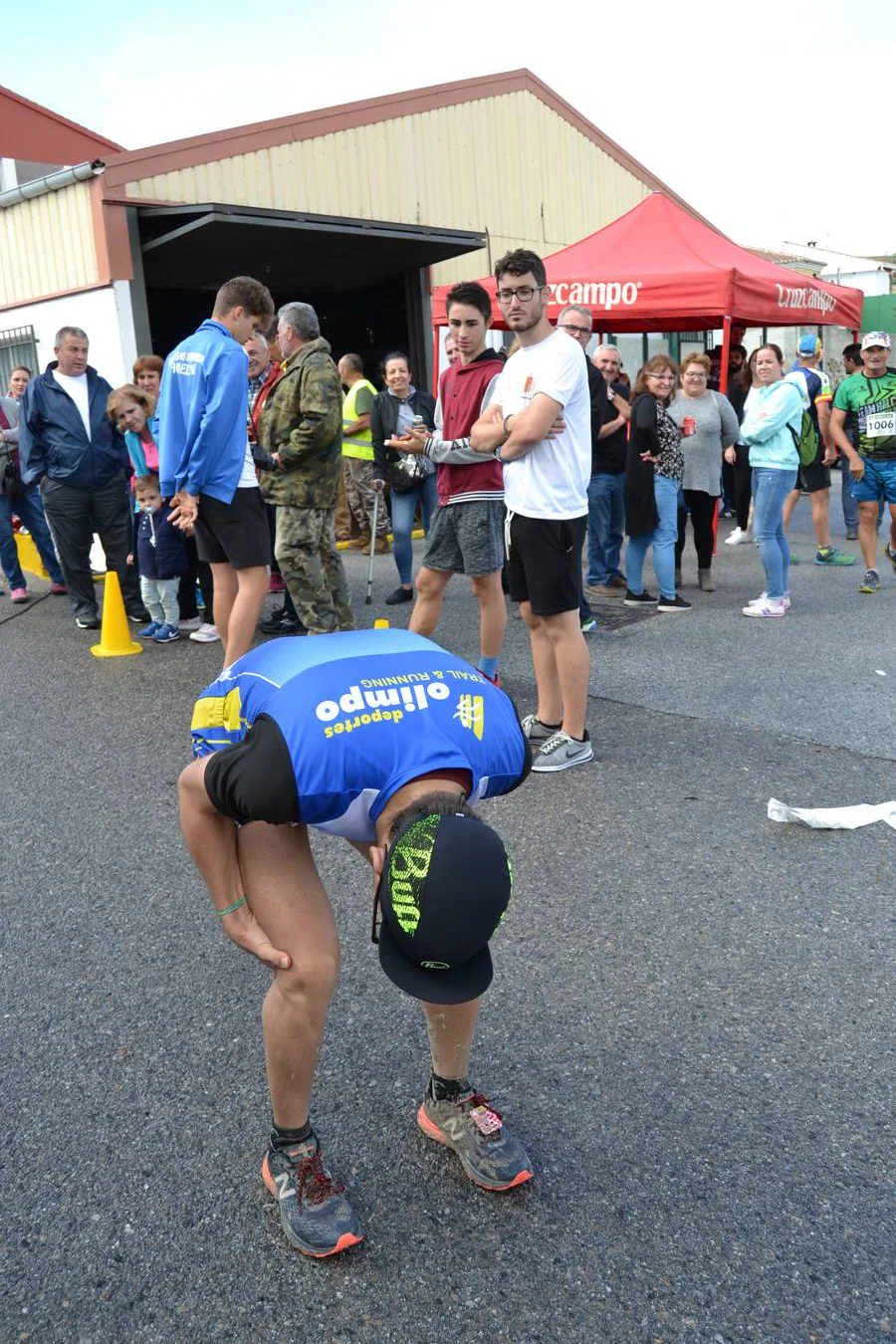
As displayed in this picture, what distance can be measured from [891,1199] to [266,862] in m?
1.46

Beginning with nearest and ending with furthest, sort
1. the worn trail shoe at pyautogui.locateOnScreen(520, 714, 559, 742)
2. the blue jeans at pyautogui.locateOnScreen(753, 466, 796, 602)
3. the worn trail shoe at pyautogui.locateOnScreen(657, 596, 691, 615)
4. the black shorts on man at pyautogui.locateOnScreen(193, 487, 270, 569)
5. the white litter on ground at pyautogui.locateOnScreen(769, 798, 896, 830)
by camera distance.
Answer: the white litter on ground at pyautogui.locateOnScreen(769, 798, 896, 830)
the worn trail shoe at pyautogui.locateOnScreen(520, 714, 559, 742)
the black shorts on man at pyautogui.locateOnScreen(193, 487, 270, 569)
the blue jeans at pyautogui.locateOnScreen(753, 466, 796, 602)
the worn trail shoe at pyautogui.locateOnScreen(657, 596, 691, 615)

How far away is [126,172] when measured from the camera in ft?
33.6

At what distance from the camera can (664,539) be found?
7.67 meters

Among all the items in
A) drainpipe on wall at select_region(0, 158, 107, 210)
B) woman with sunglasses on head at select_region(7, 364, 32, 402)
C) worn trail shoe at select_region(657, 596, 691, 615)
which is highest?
drainpipe on wall at select_region(0, 158, 107, 210)

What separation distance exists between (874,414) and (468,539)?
3.80m

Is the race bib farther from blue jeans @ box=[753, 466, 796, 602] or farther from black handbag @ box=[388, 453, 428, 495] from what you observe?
black handbag @ box=[388, 453, 428, 495]

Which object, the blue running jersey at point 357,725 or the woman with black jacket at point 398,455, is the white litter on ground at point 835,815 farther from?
the woman with black jacket at point 398,455

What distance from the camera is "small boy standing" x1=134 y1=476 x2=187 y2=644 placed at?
6.95 metres

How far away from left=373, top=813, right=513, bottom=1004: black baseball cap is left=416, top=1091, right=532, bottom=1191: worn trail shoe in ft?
2.37

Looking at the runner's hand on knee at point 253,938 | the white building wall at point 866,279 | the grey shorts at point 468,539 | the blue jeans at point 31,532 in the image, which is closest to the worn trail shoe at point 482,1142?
the runner's hand on knee at point 253,938

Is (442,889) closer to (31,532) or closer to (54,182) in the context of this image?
(31,532)

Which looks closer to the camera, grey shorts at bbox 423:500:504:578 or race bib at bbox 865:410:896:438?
grey shorts at bbox 423:500:504:578

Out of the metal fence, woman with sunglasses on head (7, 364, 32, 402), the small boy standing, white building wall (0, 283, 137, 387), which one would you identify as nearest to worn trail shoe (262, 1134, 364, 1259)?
the small boy standing

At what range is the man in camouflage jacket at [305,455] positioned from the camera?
6.02 metres
